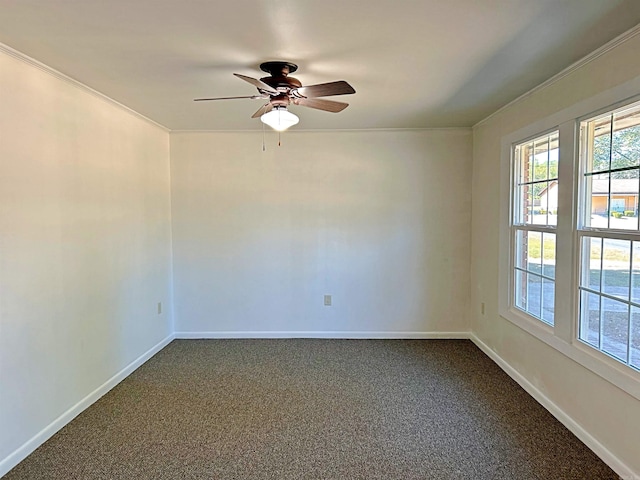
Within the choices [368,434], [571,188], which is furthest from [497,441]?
[571,188]

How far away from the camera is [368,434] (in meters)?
2.52

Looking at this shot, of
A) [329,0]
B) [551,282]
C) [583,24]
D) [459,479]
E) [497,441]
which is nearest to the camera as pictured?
[329,0]

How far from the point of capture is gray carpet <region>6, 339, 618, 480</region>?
7.17ft

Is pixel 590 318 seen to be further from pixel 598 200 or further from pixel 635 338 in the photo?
pixel 598 200

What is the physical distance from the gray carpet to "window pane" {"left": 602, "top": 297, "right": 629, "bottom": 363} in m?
0.61

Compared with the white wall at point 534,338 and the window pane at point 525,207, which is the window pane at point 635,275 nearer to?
the white wall at point 534,338

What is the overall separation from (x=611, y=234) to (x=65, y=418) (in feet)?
11.8

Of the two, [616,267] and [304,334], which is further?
[304,334]

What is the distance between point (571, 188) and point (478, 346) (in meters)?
2.14

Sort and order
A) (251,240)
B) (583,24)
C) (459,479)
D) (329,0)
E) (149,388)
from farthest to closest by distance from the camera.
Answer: (251,240) < (149,388) < (459,479) < (583,24) < (329,0)

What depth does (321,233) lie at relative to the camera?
4484 millimetres

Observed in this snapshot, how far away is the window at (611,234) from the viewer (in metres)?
2.14

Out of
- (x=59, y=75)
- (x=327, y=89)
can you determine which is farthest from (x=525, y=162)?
(x=59, y=75)

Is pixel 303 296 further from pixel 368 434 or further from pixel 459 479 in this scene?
pixel 459 479
